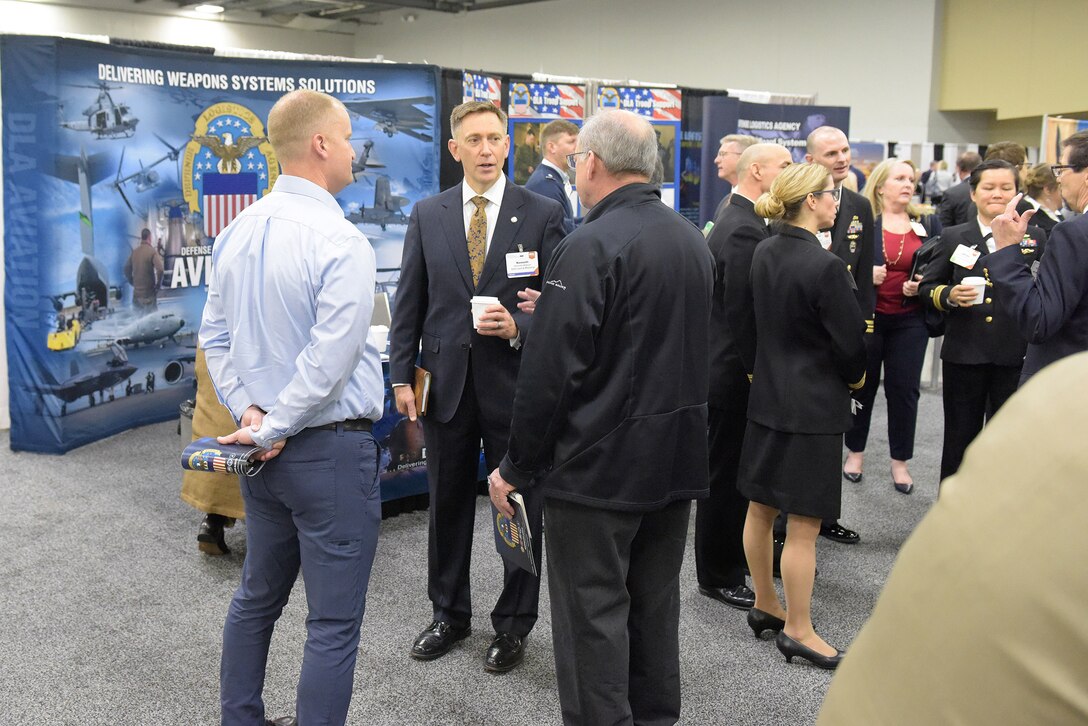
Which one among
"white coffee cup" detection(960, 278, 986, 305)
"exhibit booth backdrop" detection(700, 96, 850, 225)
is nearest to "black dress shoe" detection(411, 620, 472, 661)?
"white coffee cup" detection(960, 278, 986, 305)

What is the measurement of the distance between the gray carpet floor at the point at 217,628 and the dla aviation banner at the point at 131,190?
37.5 inches

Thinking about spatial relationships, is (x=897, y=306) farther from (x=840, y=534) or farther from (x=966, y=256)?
(x=840, y=534)

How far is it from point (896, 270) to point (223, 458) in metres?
3.62

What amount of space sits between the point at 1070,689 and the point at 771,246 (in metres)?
2.46

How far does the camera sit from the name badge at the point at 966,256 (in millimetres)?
4000

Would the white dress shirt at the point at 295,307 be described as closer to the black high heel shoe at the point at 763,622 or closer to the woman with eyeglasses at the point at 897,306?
the black high heel shoe at the point at 763,622

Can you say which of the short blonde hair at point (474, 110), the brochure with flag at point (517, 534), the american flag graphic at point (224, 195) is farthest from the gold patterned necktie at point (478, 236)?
the american flag graphic at point (224, 195)

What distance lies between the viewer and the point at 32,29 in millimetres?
14602

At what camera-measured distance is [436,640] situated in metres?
3.03

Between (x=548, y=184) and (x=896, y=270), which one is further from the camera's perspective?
(x=896, y=270)

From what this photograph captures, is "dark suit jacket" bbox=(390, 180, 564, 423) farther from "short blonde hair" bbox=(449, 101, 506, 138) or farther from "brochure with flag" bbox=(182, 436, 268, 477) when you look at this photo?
"brochure with flag" bbox=(182, 436, 268, 477)

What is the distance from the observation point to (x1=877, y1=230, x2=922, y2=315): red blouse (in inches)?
182

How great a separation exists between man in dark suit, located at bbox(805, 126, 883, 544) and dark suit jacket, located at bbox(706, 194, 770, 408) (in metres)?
0.75

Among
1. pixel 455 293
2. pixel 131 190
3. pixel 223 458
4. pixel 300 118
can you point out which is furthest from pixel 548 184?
pixel 131 190
